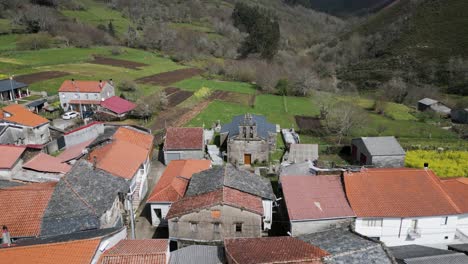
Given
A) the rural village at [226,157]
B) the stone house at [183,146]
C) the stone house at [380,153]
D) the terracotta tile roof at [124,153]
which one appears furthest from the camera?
the stone house at [183,146]

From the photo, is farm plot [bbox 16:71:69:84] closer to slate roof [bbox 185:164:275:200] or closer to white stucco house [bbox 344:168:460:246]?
slate roof [bbox 185:164:275:200]

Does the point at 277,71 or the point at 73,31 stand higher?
the point at 73,31

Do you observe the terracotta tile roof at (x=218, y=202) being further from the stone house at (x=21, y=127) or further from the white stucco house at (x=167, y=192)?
the stone house at (x=21, y=127)

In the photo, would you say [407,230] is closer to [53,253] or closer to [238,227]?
[238,227]

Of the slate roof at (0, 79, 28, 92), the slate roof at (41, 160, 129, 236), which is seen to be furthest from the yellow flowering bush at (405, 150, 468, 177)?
the slate roof at (0, 79, 28, 92)

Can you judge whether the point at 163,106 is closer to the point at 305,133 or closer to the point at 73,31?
the point at 305,133

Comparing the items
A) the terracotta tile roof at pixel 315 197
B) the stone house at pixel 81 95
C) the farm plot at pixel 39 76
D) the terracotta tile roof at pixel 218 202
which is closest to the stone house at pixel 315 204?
the terracotta tile roof at pixel 315 197

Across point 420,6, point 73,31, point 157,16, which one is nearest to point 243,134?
point 73,31
